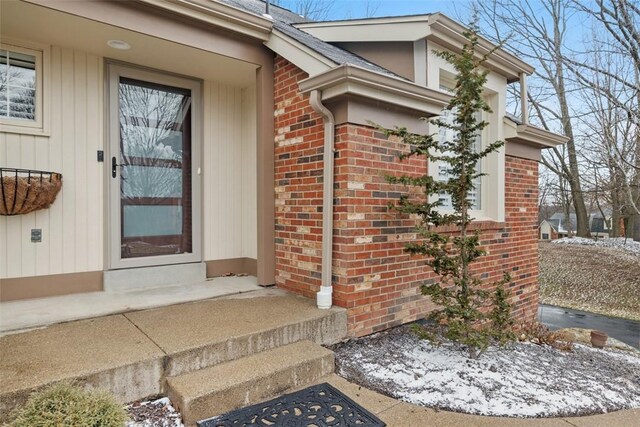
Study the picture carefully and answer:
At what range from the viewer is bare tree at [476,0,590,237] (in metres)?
12.2

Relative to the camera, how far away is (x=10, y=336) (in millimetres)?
2453

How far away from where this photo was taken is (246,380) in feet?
7.47

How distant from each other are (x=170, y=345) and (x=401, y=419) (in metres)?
1.48

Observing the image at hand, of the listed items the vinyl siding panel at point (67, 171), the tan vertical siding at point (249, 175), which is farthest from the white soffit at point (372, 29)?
the vinyl siding panel at point (67, 171)

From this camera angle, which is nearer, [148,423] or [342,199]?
[148,423]

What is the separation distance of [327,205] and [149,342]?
5.57 ft

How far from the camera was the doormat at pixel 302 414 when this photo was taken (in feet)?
6.80

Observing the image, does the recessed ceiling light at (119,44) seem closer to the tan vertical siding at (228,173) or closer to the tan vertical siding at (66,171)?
the tan vertical siding at (66,171)

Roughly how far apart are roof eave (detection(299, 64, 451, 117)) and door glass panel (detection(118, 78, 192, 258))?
166 centimetres

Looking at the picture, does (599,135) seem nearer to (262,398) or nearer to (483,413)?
(483,413)

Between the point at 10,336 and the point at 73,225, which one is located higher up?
the point at 73,225

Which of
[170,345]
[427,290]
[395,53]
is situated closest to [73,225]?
[170,345]

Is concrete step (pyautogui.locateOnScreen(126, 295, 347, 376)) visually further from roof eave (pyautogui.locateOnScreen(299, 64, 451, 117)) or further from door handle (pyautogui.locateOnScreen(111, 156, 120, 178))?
roof eave (pyautogui.locateOnScreen(299, 64, 451, 117))

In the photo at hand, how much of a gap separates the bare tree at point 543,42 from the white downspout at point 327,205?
36.5ft
